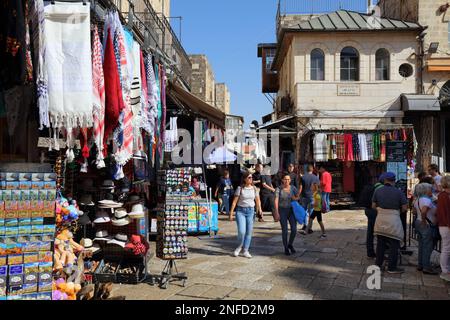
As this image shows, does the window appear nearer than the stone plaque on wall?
No

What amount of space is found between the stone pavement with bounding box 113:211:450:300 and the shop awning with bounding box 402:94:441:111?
989 centimetres

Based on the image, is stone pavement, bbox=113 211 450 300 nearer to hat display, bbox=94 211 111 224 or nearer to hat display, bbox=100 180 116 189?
hat display, bbox=94 211 111 224

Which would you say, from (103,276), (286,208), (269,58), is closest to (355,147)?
(286,208)

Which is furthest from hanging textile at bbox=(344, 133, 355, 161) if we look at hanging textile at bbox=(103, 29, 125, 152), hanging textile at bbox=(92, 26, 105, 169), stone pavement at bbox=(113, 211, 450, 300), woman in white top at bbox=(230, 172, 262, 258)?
hanging textile at bbox=(92, 26, 105, 169)

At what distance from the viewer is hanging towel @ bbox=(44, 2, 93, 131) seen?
3.63 m

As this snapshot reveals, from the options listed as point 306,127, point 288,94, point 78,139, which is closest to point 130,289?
point 78,139

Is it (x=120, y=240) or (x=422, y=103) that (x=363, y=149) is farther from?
(x=120, y=240)

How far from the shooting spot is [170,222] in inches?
233

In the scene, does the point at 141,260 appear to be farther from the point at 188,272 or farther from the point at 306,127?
A: the point at 306,127

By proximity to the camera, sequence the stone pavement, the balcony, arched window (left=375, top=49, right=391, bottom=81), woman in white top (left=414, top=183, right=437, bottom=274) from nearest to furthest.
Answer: the stone pavement < woman in white top (left=414, top=183, right=437, bottom=274) < the balcony < arched window (left=375, top=49, right=391, bottom=81)

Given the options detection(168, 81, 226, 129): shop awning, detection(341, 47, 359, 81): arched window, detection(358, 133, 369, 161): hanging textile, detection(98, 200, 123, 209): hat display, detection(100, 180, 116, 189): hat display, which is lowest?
detection(98, 200, 123, 209): hat display

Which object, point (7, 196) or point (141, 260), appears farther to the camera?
point (141, 260)
